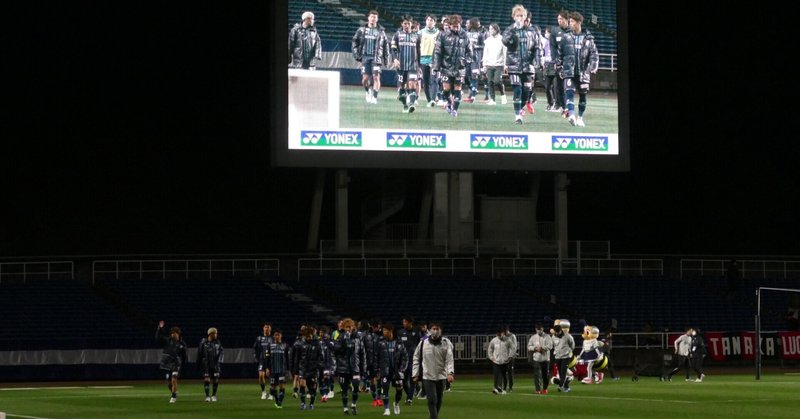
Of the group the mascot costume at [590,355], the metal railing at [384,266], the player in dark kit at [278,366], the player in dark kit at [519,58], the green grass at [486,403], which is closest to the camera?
the green grass at [486,403]

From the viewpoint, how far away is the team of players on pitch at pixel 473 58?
50.8 metres

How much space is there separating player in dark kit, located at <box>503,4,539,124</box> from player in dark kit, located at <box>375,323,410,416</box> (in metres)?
22.6

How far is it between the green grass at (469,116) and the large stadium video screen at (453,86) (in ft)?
0.12

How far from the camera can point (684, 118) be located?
2510 inches

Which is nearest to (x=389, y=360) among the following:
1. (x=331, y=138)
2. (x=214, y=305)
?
(x=331, y=138)

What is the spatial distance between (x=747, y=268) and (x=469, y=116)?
58.8 ft

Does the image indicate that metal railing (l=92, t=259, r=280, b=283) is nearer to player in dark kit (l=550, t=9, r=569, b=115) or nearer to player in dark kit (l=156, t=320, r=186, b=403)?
player in dark kit (l=550, t=9, r=569, b=115)

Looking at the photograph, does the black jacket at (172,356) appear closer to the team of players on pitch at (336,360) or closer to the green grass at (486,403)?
the team of players on pitch at (336,360)

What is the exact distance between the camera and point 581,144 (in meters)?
53.4

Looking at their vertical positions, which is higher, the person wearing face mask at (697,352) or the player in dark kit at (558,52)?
the player in dark kit at (558,52)

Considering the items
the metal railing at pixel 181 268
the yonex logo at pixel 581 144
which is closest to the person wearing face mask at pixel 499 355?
the yonex logo at pixel 581 144

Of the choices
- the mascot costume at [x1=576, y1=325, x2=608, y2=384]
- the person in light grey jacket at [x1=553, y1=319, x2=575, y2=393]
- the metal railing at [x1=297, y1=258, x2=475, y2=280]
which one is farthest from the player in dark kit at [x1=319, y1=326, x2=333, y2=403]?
the metal railing at [x1=297, y1=258, x2=475, y2=280]

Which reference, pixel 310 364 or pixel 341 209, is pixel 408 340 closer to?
pixel 310 364

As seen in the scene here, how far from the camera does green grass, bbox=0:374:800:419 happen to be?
94.6 feet
